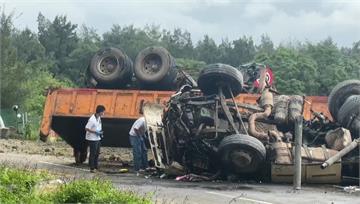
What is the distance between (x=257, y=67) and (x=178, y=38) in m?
79.9

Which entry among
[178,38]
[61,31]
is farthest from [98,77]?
[178,38]

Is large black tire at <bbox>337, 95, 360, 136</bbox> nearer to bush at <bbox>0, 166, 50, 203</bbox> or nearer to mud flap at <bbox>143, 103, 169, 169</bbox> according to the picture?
mud flap at <bbox>143, 103, 169, 169</bbox>

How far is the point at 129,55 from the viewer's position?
4131 centimetres

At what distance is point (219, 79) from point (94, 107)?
374 cm

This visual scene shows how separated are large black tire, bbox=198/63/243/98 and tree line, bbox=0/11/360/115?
3.40 meters

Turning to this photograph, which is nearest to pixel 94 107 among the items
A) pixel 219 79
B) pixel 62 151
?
pixel 219 79

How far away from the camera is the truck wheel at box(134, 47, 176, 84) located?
1512cm

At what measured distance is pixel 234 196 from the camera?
9117mm

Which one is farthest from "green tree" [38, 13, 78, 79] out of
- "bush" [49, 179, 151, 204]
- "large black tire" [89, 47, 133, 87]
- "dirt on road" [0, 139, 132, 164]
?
"bush" [49, 179, 151, 204]

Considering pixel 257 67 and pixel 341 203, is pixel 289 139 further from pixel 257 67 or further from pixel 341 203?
pixel 257 67

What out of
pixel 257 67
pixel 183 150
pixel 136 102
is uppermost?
pixel 257 67

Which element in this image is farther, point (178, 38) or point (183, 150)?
point (178, 38)

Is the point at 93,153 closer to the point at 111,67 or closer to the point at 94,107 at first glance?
the point at 94,107

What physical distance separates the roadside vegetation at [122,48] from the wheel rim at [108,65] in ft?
4.33
